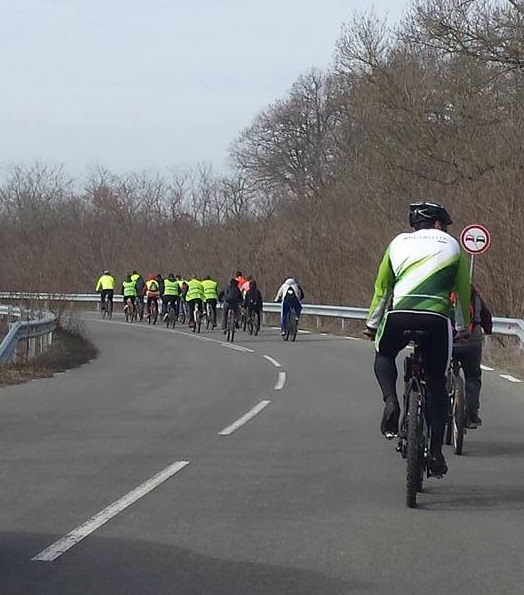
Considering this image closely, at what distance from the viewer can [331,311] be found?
116 feet

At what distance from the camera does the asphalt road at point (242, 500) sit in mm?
6121

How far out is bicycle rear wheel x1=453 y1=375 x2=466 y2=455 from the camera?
1033 centimetres

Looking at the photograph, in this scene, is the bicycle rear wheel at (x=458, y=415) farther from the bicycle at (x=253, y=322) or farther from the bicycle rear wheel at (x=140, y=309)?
the bicycle rear wheel at (x=140, y=309)

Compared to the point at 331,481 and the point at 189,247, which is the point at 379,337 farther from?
the point at 189,247

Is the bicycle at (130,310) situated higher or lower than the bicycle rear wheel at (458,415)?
lower

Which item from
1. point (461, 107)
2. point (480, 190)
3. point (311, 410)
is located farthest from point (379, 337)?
point (461, 107)

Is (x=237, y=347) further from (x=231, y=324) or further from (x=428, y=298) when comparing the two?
(x=428, y=298)

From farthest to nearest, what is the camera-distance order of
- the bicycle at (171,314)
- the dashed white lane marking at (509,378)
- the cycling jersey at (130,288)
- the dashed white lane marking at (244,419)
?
the cycling jersey at (130,288) < the bicycle at (171,314) < the dashed white lane marking at (509,378) < the dashed white lane marking at (244,419)

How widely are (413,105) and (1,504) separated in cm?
2757

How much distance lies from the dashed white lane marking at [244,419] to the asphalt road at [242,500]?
0.15 feet

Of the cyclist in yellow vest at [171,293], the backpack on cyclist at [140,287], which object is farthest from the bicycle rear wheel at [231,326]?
the backpack on cyclist at [140,287]

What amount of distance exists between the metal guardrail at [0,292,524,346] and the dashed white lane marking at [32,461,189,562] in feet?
42.3

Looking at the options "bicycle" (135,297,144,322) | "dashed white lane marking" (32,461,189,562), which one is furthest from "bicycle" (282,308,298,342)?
"dashed white lane marking" (32,461,189,562)

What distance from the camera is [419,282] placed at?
7.70 metres
